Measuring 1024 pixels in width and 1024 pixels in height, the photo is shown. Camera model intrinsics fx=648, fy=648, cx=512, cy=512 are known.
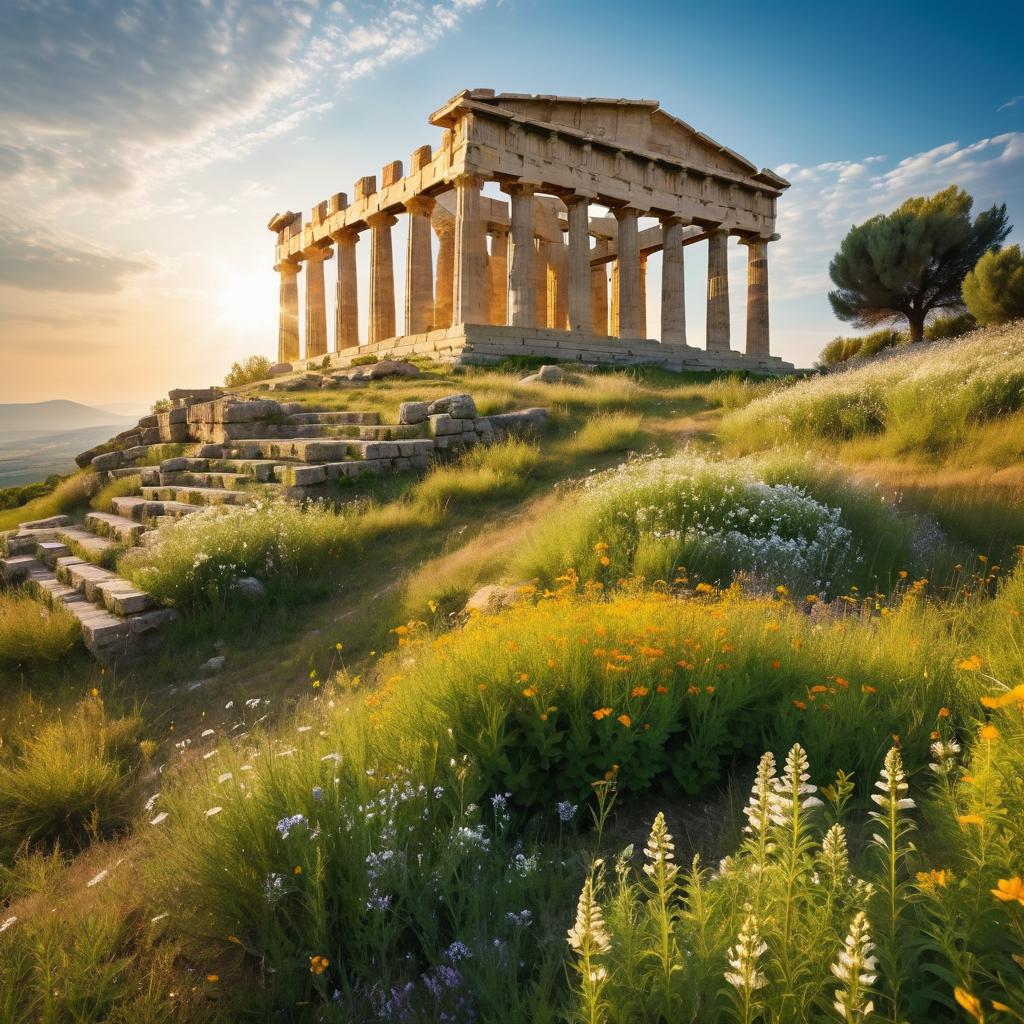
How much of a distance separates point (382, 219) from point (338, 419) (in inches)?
621

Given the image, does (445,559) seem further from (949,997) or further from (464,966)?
(949,997)

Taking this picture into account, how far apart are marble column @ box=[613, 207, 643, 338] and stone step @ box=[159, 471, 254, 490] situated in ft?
59.0

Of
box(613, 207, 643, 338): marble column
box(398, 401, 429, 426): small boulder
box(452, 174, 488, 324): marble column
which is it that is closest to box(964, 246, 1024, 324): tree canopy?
box(613, 207, 643, 338): marble column

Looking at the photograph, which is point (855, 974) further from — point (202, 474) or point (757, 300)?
point (757, 300)

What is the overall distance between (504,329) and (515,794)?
64.8 feet

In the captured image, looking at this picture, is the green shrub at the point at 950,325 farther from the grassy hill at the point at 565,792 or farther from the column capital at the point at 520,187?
the grassy hill at the point at 565,792

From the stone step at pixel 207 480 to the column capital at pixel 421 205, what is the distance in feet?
51.9

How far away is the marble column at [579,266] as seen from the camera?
23.6 meters

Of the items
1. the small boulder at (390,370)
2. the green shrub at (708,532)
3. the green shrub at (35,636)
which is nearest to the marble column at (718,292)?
the small boulder at (390,370)

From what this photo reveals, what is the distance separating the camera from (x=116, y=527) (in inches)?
368

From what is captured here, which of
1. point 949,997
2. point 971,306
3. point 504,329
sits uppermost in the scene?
point 971,306

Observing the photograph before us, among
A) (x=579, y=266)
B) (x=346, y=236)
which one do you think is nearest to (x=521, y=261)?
(x=579, y=266)

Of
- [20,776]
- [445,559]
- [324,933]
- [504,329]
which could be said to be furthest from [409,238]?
[324,933]

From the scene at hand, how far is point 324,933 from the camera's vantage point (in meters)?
2.03
